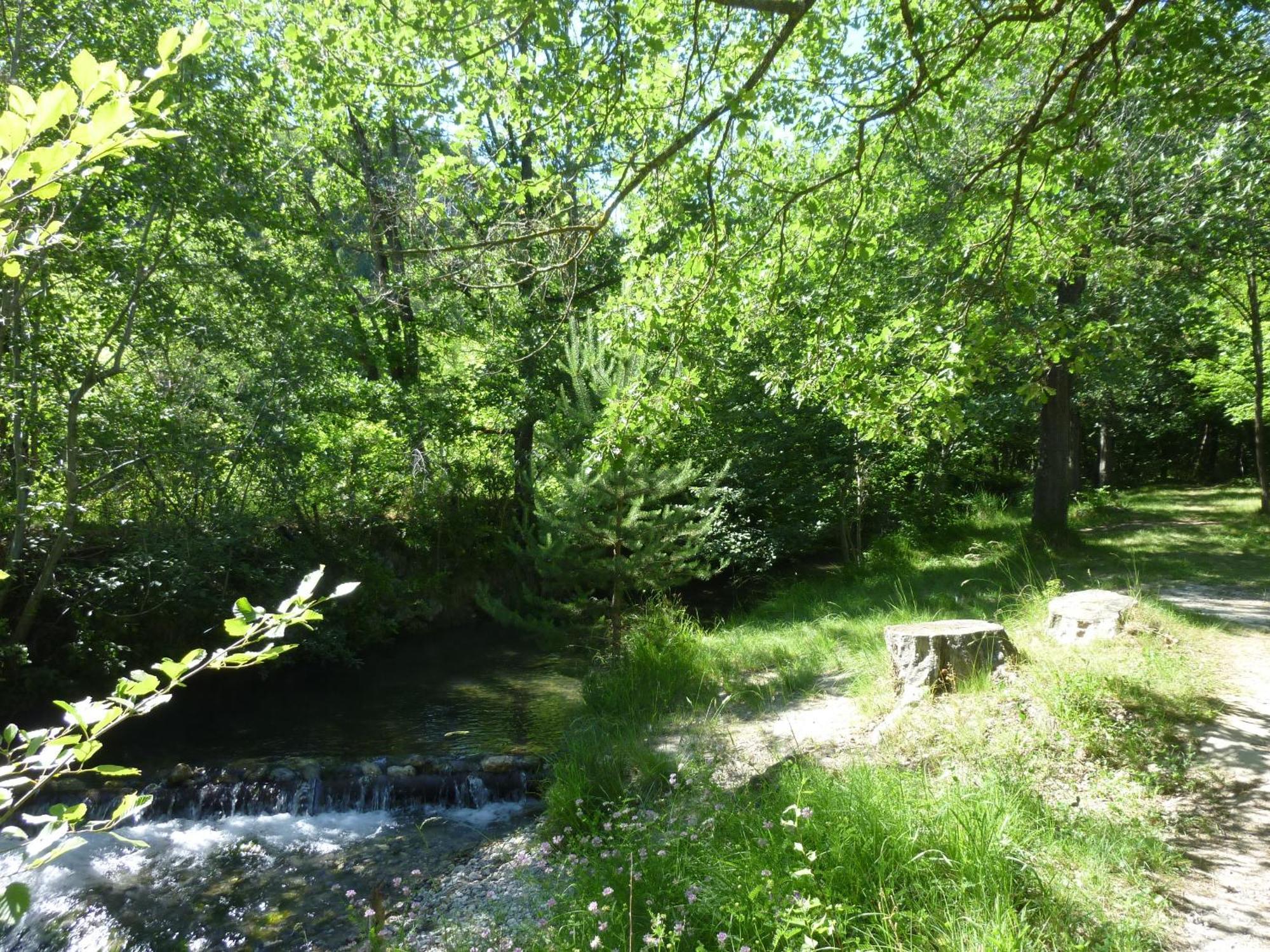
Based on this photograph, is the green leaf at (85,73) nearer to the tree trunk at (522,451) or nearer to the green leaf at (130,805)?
the green leaf at (130,805)

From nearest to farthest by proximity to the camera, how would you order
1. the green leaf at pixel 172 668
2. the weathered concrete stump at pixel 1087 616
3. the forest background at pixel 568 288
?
the green leaf at pixel 172 668, the forest background at pixel 568 288, the weathered concrete stump at pixel 1087 616

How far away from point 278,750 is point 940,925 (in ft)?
23.9

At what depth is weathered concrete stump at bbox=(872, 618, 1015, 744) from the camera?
5.48 meters

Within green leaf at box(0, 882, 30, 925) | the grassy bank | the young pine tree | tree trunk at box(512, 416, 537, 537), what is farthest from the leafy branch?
tree trunk at box(512, 416, 537, 537)

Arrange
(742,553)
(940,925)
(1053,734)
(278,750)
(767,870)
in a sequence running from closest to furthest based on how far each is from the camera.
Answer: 1. (940,925)
2. (767,870)
3. (1053,734)
4. (278,750)
5. (742,553)

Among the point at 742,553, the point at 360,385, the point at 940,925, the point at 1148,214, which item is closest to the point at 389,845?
the point at 940,925

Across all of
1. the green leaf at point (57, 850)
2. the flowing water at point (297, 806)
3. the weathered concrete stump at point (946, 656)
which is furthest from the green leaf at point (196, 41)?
the weathered concrete stump at point (946, 656)

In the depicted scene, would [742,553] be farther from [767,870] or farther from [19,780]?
[19,780]

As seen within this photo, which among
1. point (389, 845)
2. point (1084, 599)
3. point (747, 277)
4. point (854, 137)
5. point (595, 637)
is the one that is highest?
point (854, 137)

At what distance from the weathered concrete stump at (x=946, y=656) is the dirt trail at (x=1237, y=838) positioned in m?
1.33

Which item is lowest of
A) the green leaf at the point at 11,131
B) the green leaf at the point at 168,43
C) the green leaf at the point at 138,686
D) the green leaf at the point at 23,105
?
the green leaf at the point at 138,686

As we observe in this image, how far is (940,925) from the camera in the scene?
9.71 ft

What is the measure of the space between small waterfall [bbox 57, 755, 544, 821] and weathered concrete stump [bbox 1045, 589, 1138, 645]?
467cm

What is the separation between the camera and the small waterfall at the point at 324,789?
6844 mm
